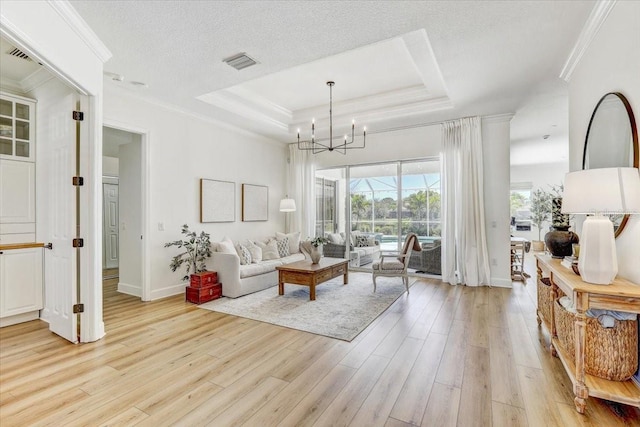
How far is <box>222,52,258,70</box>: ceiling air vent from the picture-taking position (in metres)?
3.37

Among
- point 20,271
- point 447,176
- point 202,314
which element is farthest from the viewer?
point 447,176

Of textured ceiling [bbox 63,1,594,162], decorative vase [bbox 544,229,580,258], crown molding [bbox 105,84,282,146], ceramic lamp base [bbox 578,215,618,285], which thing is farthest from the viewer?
crown molding [bbox 105,84,282,146]

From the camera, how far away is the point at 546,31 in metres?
2.92

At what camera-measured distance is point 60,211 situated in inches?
128

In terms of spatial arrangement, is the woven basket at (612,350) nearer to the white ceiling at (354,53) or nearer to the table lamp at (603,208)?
the table lamp at (603,208)

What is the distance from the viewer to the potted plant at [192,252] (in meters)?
4.72

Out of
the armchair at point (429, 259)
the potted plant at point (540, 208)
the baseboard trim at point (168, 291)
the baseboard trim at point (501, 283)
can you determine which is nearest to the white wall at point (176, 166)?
the baseboard trim at point (168, 291)

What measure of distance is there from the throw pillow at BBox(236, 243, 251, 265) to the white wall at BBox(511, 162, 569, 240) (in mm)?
9986

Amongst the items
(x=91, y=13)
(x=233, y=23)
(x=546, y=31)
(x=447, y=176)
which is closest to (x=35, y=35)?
(x=91, y=13)

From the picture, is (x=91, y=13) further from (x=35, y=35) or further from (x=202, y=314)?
(x=202, y=314)

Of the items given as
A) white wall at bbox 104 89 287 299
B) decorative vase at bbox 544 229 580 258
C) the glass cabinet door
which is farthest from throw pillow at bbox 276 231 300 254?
decorative vase at bbox 544 229 580 258

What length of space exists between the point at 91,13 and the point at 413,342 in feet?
13.8

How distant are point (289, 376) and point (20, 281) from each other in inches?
139

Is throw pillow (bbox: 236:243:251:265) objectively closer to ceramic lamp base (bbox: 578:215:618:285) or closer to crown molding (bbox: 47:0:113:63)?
crown molding (bbox: 47:0:113:63)
